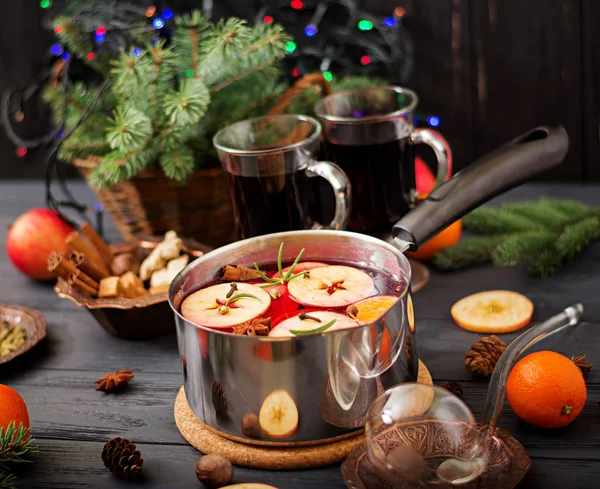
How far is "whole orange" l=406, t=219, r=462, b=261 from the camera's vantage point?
1.29 meters

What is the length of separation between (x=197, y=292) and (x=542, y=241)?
0.57m

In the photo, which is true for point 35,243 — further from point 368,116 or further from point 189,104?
point 368,116

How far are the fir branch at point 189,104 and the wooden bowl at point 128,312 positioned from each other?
0.86ft

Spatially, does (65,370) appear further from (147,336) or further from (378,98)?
(378,98)

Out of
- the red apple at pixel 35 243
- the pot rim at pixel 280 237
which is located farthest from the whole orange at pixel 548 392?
the red apple at pixel 35 243

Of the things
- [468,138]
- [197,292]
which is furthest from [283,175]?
[468,138]

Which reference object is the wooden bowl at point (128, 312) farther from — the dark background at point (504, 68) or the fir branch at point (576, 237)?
the dark background at point (504, 68)

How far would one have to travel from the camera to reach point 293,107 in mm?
1360

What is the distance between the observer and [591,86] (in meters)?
1.65

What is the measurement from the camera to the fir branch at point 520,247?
3.96ft

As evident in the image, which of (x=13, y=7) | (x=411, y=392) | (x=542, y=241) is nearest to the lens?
(x=411, y=392)

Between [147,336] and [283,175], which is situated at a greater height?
[283,175]

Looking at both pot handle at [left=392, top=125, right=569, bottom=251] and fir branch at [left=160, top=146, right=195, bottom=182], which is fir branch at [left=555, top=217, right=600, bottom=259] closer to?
pot handle at [left=392, top=125, right=569, bottom=251]

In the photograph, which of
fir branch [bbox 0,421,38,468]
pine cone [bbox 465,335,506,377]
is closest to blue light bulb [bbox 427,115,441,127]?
pine cone [bbox 465,335,506,377]
